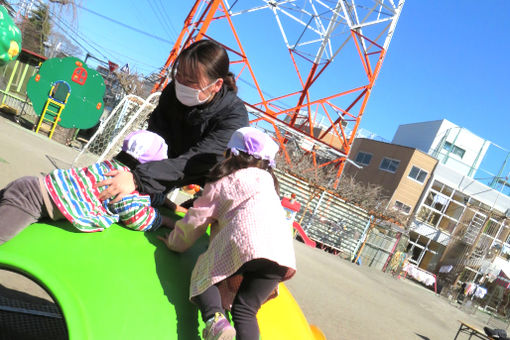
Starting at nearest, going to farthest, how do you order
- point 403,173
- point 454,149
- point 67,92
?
point 67,92, point 403,173, point 454,149

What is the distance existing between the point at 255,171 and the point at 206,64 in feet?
2.14

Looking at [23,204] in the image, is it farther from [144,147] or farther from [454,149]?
[454,149]

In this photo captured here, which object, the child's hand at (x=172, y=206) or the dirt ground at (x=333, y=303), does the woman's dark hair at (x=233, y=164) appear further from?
the dirt ground at (x=333, y=303)

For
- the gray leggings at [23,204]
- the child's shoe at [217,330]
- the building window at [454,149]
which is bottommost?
the child's shoe at [217,330]

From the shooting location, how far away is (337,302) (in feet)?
24.7

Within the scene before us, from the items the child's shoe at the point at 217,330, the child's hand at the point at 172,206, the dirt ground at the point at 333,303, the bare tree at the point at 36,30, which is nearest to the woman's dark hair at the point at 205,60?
the child's hand at the point at 172,206

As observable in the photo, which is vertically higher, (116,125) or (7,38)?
(7,38)

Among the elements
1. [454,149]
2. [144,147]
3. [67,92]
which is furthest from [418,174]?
[144,147]

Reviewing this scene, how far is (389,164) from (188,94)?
105ft

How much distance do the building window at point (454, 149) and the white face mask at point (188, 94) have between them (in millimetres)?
35681

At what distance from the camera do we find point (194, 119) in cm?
249

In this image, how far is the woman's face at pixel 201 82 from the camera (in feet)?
7.55

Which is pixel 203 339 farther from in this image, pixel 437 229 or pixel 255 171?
pixel 437 229

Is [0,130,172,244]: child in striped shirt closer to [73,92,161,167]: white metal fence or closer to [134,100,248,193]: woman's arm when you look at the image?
[134,100,248,193]: woman's arm
